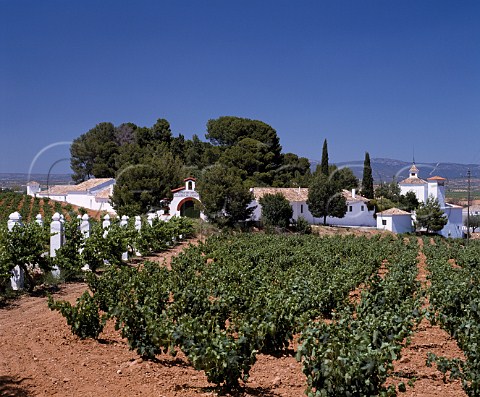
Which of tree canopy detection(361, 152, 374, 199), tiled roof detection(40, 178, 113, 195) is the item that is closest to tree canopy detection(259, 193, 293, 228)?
tiled roof detection(40, 178, 113, 195)

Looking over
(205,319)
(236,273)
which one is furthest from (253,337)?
(236,273)

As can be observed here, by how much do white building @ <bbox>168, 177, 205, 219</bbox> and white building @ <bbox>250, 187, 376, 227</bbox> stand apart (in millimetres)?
4841

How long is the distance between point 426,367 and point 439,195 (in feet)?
185

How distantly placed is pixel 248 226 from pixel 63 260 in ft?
91.4

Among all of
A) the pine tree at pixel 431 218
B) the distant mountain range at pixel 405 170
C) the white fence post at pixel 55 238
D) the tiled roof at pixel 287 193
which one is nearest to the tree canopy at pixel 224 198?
the tiled roof at pixel 287 193

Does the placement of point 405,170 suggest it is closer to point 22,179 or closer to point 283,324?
point 22,179

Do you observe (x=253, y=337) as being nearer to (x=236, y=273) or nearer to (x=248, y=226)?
(x=236, y=273)

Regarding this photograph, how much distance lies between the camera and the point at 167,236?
79.1 ft

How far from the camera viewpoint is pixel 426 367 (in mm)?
7492

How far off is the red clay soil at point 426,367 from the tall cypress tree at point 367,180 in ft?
169

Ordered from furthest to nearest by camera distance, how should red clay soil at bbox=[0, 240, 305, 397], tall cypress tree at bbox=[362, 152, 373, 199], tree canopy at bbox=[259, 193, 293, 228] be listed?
tall cypress tree at bbox=[362, 152, 373, 199] < tree canopy at bbox=[259, 193, 293, 228] < red clay soil at bbox=[0, 240, 305, 397]

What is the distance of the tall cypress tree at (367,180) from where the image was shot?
6106 centimetres

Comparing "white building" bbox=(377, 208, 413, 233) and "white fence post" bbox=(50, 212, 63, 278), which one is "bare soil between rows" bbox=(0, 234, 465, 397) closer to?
"white fence post" bbox=(50, 212, 63, 278)

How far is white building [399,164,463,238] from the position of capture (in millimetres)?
56456
